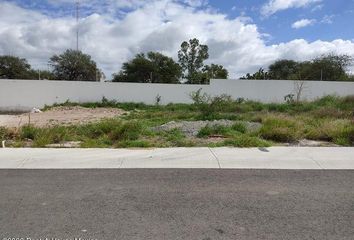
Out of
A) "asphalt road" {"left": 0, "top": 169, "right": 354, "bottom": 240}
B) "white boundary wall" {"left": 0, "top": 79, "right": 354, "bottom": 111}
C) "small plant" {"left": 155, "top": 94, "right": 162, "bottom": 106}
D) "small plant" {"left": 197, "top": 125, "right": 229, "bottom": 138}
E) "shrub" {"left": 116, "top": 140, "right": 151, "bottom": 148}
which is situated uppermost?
"white boundary wall" {"left": 0, "top": 79, "right": 354, "bottom": 111}

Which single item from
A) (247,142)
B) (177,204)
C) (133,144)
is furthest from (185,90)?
(177,204)

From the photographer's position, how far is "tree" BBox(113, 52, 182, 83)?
2095 inches

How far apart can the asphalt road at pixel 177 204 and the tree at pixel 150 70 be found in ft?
146

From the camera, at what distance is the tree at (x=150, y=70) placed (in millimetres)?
53219

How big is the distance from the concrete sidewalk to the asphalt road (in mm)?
673

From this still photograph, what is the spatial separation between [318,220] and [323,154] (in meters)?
5.43

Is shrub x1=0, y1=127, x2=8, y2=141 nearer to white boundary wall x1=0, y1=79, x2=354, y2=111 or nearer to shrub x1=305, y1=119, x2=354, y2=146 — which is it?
shrub x1=305, y1=119, x2=354, y2=146

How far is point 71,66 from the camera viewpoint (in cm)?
5222

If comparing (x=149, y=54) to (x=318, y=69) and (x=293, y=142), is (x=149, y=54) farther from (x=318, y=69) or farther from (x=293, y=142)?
(x=293, y=142)

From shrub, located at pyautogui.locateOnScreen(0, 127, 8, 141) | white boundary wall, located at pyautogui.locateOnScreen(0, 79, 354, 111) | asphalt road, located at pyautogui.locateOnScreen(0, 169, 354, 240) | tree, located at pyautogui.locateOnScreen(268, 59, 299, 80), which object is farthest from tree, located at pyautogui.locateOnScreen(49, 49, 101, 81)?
asphalt road, located at pyautogui.locateOnScreen(0, 169, 354, 240)

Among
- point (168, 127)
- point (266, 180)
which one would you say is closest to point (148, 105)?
point (168, 127)

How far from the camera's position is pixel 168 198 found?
20.2 ft

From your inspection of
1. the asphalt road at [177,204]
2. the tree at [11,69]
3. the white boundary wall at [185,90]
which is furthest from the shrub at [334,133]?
the tree at [11,69]

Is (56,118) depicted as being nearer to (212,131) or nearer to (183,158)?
(212,131)
